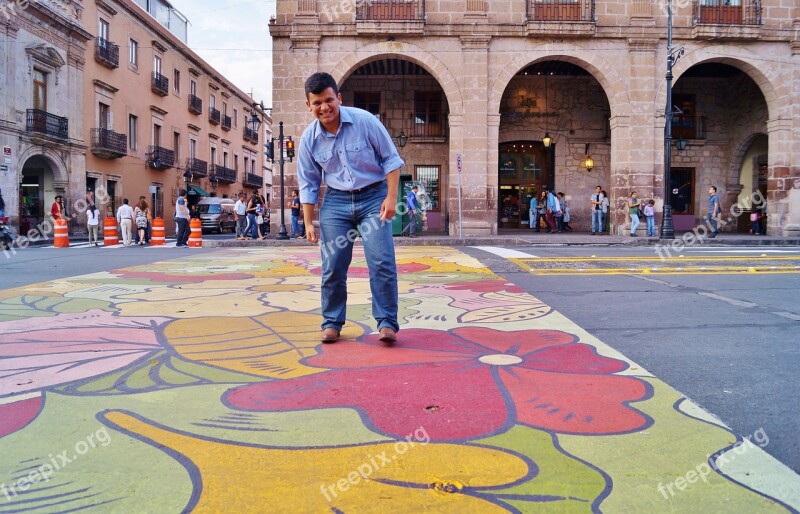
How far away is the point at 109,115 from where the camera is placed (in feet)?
87.1

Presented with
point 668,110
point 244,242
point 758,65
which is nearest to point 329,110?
point 244,242

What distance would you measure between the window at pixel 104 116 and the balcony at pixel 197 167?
698 cm

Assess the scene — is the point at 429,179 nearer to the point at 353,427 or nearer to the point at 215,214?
the point at 215,214

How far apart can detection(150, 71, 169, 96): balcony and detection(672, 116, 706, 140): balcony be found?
2483 centimetres

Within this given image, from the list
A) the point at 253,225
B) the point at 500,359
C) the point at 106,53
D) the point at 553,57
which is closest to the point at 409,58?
the point at 553,57

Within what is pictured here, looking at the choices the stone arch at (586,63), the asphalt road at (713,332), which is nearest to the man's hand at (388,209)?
the asphalt road at (713,332)

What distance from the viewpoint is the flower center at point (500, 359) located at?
2877mm

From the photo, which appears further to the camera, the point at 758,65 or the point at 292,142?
the point at 758,65

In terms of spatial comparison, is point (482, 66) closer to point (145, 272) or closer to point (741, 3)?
point (741, 3)

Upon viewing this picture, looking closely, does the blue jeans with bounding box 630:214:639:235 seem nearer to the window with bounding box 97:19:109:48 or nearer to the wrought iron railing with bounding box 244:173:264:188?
the window with bounding box 97:19:109:48

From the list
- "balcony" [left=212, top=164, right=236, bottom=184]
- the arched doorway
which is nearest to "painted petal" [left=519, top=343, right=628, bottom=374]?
the arched doorway

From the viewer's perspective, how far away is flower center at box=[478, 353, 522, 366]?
2.88m

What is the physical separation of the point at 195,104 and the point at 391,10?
19914 mm

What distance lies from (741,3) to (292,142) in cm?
1590
